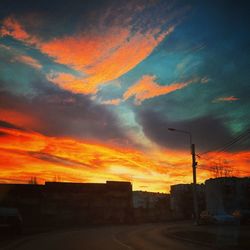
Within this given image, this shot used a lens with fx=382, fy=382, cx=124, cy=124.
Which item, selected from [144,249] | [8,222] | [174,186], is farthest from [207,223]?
[174,186]

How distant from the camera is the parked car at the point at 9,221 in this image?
3184 centimetres

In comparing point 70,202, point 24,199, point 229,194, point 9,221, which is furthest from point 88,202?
point 229,194

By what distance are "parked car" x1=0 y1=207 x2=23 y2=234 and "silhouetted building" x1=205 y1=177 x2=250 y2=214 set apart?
80096mm

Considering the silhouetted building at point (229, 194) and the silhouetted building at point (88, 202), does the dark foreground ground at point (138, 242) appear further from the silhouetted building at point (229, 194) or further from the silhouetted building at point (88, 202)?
the silhouetted building at point (229, 194)

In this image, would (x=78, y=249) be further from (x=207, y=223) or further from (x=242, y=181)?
(x=242, y=181)

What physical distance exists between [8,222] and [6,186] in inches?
1259

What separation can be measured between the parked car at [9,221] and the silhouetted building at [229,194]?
3153 inches

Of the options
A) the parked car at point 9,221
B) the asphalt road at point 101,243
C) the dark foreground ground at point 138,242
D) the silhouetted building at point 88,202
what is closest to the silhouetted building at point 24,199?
the silhouetted building at point 88,202

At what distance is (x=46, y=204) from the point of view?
65.8 metres

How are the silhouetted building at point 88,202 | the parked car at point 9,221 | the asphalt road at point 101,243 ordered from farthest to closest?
1. the silhouetted building at point 88,202
2. the parked car at point 9,221
3. the asphalt road at point 101,243

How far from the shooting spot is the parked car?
31.8 metres

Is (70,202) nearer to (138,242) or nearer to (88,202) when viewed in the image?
(88,202)

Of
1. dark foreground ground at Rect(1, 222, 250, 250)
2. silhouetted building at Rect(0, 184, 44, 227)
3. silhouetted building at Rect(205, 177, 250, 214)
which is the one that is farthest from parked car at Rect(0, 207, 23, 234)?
silhouetted building at Rect(205, 177, 250, 214)

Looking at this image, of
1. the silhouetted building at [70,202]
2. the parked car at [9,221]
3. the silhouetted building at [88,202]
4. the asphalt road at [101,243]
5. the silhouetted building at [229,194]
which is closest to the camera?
the asphalt road at [101,243]
